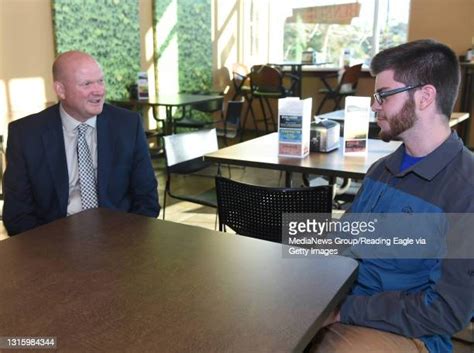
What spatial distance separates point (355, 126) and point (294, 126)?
0.33m

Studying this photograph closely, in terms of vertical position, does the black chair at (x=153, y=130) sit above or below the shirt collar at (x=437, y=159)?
below

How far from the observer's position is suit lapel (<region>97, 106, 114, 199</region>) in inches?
78.7

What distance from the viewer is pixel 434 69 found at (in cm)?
138

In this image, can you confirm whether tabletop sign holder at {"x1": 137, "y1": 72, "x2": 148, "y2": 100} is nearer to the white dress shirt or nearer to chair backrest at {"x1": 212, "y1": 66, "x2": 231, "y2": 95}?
chair backrest at {"x1": 212, "y1": 66, "x2": 231, "y2": 95}

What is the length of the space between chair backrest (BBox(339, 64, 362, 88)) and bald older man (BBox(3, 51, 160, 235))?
5.14 metres

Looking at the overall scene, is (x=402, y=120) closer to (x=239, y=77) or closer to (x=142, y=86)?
(x=142, y=86)

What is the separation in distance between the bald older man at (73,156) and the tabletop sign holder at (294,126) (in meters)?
0.75

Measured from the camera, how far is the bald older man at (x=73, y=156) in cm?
195

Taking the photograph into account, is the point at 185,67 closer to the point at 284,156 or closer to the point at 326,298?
the point at 284,156

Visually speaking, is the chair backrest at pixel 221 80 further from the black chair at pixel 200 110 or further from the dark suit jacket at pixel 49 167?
the dark suit jacket at pixel 49 167

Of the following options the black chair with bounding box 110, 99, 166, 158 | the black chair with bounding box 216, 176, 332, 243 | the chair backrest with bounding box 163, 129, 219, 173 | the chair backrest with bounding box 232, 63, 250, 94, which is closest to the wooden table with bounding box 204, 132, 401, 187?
the black chair with bounding box 216, 176, 332, 243

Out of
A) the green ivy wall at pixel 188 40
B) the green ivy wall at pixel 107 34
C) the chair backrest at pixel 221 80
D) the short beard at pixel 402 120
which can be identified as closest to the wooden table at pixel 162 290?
the short beard at pixel 402 120

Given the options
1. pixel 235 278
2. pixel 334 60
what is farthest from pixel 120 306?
pixel 334 60

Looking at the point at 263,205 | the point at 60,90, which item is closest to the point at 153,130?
the point at 60,90
